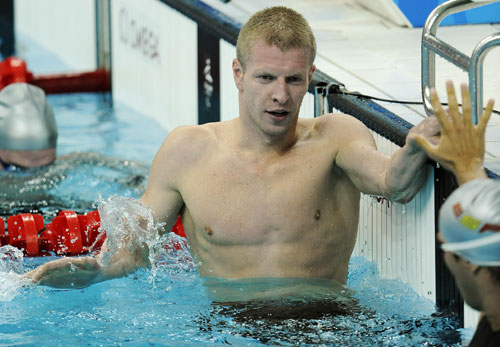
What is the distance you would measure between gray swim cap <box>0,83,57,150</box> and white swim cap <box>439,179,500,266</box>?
3.48 metres

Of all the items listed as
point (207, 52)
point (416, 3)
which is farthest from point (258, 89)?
point (416, 3)

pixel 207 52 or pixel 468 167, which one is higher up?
pixel 468 167

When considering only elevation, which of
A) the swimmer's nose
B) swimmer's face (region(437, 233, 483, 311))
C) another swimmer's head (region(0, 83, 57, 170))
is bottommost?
another swimmer's head (region(0, 83, 57, 170))

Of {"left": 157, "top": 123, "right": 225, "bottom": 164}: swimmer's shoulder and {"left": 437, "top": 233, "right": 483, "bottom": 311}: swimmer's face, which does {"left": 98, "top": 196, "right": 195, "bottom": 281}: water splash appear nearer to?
{"left": 157, "top": 123, "right": 225, "bottom": 164}: swimmer's shoulder

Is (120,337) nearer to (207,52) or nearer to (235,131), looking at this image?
(235,131)

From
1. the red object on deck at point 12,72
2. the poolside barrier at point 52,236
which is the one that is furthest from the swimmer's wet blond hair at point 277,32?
the red object on deck at point 12,72

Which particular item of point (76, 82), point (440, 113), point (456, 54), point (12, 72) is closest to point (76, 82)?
point (76, 82)

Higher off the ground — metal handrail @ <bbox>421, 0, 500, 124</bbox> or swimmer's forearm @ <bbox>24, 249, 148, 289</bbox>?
metal handrail @ <bbox>421, 0, 500, 124</bbox>

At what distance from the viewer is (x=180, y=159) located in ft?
9.29

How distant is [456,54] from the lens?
2.67 meters

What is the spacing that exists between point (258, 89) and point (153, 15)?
12.2 feet

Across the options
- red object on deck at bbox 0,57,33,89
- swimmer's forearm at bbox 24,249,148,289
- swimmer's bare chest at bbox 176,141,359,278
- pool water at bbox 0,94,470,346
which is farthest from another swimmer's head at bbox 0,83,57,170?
swimmer's bare chest at bbox 176,141,359,278

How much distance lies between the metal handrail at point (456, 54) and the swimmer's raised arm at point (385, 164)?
0.83 ft

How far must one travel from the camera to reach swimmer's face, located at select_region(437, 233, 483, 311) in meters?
1.60
